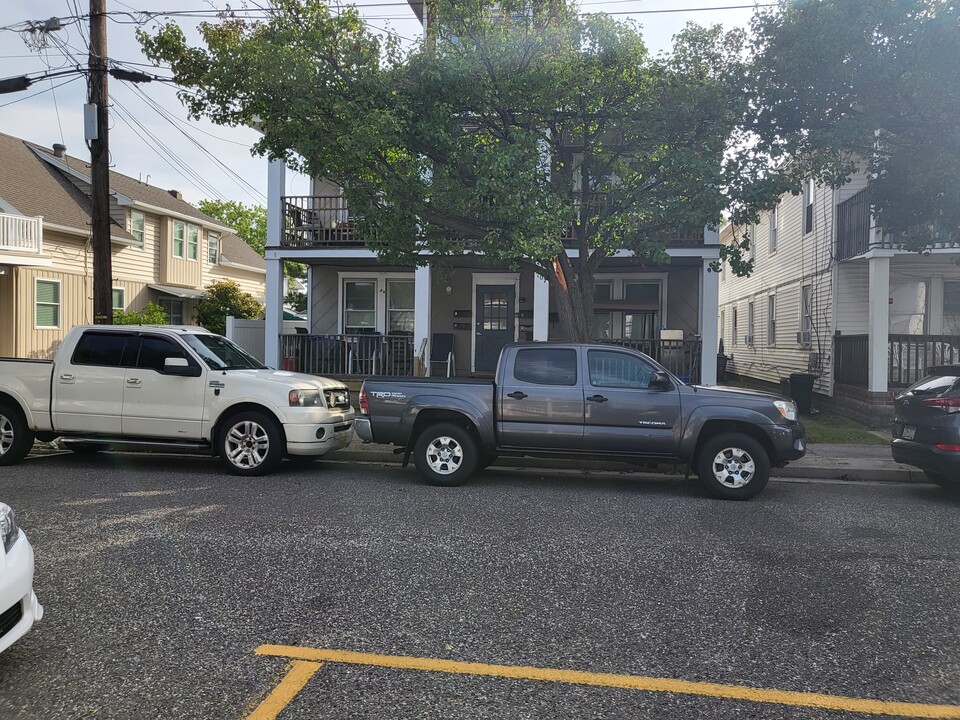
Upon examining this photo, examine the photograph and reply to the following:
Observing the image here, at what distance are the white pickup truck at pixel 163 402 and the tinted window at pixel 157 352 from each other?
0.5 inches

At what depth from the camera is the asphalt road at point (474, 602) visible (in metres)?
3.43

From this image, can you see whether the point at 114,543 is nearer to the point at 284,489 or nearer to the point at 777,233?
the point at 284,489

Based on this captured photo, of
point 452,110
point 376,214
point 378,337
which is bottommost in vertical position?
point 378,337

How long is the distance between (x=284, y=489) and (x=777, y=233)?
66.8ft

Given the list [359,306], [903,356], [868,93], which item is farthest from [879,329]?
[359,306]

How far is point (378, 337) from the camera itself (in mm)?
17109

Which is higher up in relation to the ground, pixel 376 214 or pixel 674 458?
pixel 376 214

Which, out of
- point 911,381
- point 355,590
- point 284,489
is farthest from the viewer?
point 911,381

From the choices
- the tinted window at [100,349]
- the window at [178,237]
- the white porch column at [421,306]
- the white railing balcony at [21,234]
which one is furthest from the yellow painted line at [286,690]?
the window at [178,237]

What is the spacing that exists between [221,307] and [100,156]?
1640 cm

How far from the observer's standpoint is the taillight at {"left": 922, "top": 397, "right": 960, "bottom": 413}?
7.97m

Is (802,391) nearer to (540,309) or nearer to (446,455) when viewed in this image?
(540,309)

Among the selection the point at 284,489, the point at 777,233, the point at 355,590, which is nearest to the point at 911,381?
the point at 777,233

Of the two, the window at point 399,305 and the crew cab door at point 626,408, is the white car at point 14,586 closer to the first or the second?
the crew cab door at point 626,408
